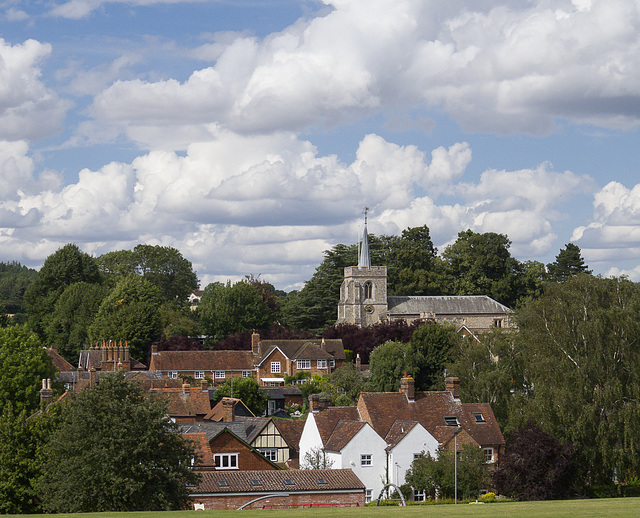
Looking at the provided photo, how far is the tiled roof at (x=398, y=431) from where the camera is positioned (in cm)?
4956

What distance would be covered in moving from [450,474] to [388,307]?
64964 mm

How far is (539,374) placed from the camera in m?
51.0

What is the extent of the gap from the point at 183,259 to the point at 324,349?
2489 inches

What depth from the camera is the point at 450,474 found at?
46062 mm

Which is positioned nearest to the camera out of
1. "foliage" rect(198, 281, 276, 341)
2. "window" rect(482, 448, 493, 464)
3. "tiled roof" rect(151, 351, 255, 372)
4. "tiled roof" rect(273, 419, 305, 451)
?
"window" rect(482, 448, 493, 464)

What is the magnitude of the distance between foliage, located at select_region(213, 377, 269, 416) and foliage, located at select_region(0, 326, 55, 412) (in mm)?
13099

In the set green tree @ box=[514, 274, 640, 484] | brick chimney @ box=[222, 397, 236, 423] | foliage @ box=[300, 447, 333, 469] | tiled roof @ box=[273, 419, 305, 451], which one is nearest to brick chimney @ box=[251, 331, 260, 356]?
tiled roof @ box=[273, 419, 305, 451]

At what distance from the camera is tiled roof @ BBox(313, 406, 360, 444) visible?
51.8m

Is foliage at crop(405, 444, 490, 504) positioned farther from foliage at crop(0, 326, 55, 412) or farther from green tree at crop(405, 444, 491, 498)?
foliage at crop(0, 326, 55, 412)

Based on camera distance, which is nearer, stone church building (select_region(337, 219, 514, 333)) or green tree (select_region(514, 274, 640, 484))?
green tree (select_region(514, 274, 640, 484))

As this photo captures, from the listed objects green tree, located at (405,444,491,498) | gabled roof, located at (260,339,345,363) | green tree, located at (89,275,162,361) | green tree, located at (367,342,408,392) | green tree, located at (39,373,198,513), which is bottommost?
green tree, located at (405,444,491,498)

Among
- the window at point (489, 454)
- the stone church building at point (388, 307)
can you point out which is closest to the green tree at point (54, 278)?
the stone church building at point (388, 307)

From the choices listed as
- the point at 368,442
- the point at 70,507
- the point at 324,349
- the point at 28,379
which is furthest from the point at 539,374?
the point at 324,349

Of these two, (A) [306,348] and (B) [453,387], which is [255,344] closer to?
(A) [306,348]
